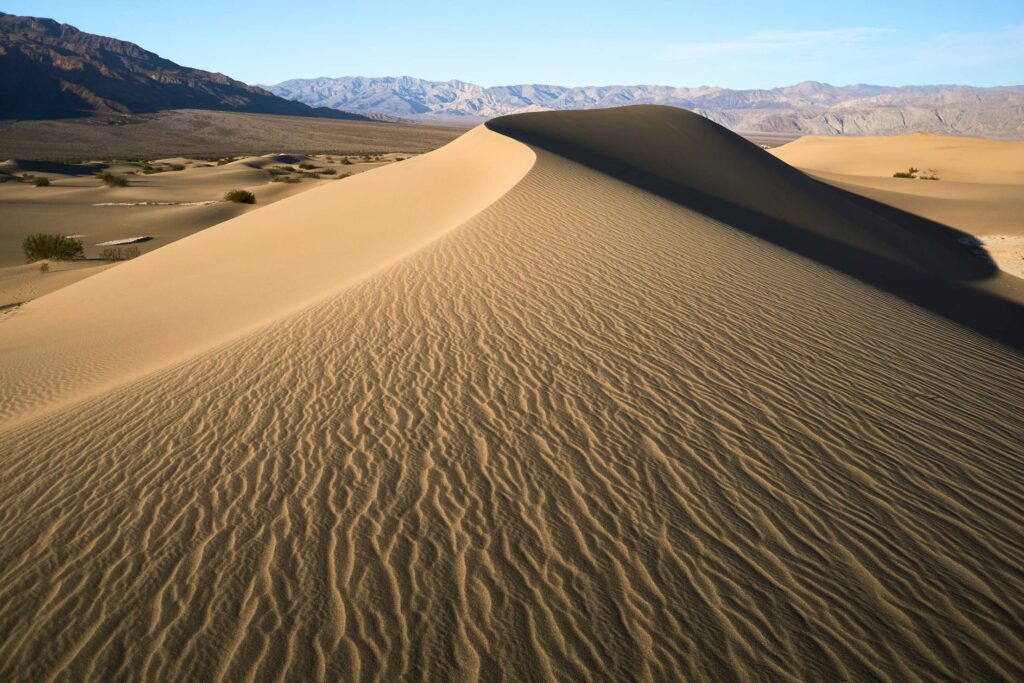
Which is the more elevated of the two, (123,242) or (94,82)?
(94,82)

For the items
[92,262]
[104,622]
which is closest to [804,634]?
[104,622]

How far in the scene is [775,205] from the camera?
16.7m

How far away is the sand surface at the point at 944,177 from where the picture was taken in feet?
68.0

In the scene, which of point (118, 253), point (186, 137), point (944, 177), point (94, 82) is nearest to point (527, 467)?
point (118, 253)

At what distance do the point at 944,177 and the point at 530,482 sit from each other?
47.7 meters

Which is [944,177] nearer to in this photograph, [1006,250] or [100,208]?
[1006,250]

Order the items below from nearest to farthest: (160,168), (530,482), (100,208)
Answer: (530,482), (100,208), (160,168)

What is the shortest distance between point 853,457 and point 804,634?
1.87 m

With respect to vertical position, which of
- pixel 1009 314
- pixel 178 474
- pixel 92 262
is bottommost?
pixel 92 262

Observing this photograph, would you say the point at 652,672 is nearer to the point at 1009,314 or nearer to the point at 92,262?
the point at 1009,314

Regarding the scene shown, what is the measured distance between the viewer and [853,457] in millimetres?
4598

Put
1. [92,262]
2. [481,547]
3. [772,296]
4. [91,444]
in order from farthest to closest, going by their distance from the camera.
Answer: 1. [92,262]
2. [772,296]
3. [91,444]
4. [481,547]

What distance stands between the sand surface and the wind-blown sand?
12.8 meters

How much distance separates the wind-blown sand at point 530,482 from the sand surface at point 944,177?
12.8 metres
